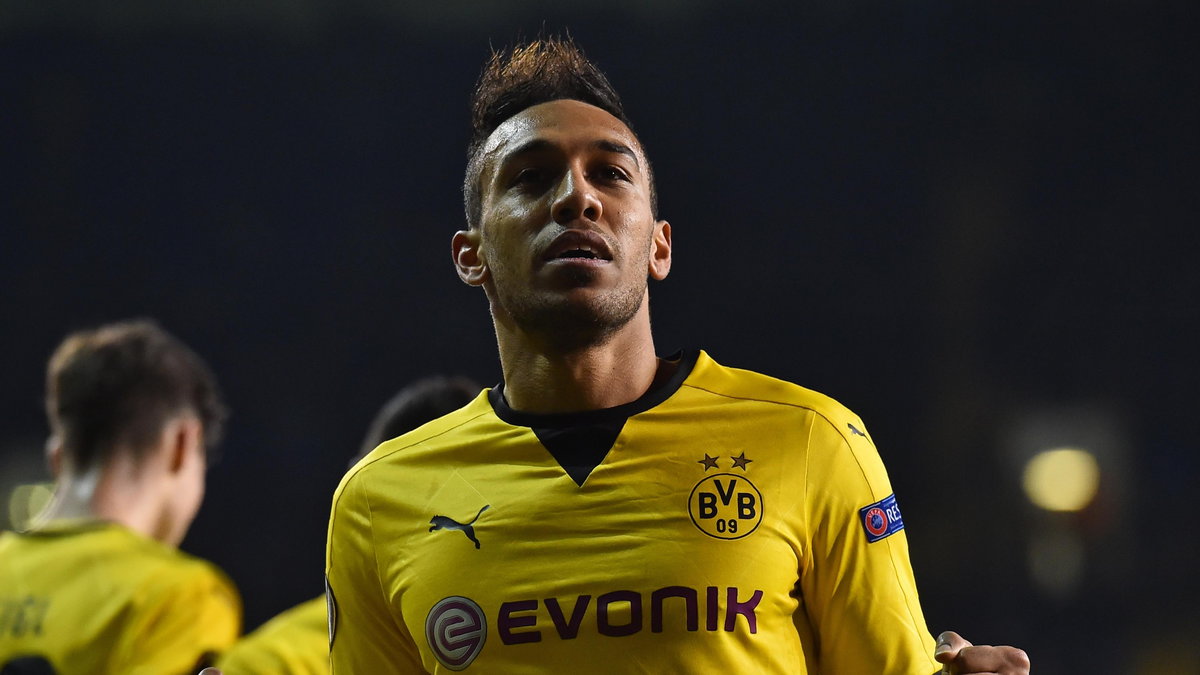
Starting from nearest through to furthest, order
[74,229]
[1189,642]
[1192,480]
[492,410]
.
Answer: [492,410] < [1189,642] < [1192,480] < [74,229]

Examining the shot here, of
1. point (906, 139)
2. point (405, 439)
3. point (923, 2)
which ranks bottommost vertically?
point (405, 439)

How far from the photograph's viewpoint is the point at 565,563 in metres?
1.84

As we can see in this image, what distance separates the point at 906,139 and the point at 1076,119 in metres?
1.99

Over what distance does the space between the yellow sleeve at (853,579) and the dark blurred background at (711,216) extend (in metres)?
9.18

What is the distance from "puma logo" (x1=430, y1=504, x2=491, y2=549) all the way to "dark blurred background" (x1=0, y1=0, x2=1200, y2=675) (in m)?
9.15

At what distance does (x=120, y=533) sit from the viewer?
301 centimetres

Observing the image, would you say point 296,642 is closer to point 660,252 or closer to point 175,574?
point 175,574

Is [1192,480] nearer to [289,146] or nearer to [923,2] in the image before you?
[923,2]

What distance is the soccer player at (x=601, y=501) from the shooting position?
1.78 meters

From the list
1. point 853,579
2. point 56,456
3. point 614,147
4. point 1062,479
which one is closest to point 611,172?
point 614,147

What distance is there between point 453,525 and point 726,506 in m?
0.44

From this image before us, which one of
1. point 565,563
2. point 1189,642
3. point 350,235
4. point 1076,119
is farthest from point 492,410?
point 1076,119

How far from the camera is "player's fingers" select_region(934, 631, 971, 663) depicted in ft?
5.44

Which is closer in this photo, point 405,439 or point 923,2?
point 405,439
